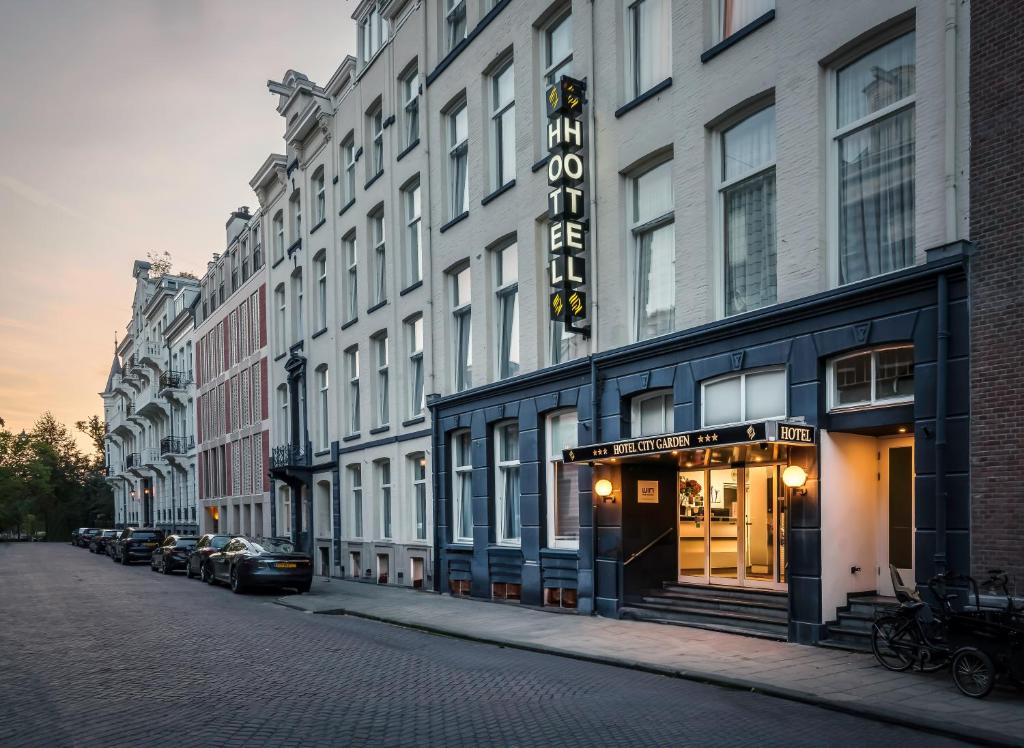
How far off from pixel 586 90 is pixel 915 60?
283 inches

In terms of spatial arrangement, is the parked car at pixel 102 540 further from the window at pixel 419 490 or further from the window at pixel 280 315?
the window at pixel 419 490

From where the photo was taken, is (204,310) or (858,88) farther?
(204,310)

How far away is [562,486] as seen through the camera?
742 inches

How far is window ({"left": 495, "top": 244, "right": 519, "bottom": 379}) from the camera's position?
20734mm

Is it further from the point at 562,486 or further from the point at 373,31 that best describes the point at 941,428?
the point at 373,31

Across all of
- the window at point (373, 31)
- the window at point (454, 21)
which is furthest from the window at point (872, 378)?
the window at point (373, 31)

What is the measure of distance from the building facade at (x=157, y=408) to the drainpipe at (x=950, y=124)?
156 feet

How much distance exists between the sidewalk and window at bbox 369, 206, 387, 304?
36.3 ft

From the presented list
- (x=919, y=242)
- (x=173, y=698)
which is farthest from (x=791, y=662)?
(x=173, y=698)

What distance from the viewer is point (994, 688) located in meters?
9.74

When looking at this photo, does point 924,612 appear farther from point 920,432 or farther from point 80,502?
point 80,502

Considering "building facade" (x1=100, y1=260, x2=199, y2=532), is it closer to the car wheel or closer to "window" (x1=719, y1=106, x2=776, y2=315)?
the car wheel

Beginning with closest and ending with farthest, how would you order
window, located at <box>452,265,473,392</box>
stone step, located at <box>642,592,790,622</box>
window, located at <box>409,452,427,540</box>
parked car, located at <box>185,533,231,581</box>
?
stone step, located at <box>642,592,790,622</box>
window, located at <box>452,265,473,392</box>
window, located at <box>409,452,427,540</box>
parked car, located at <box>185,533,231,581</box>

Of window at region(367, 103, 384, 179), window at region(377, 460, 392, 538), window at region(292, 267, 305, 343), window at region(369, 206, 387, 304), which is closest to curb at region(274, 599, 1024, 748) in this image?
window at region(377, 460, 392, 538)
